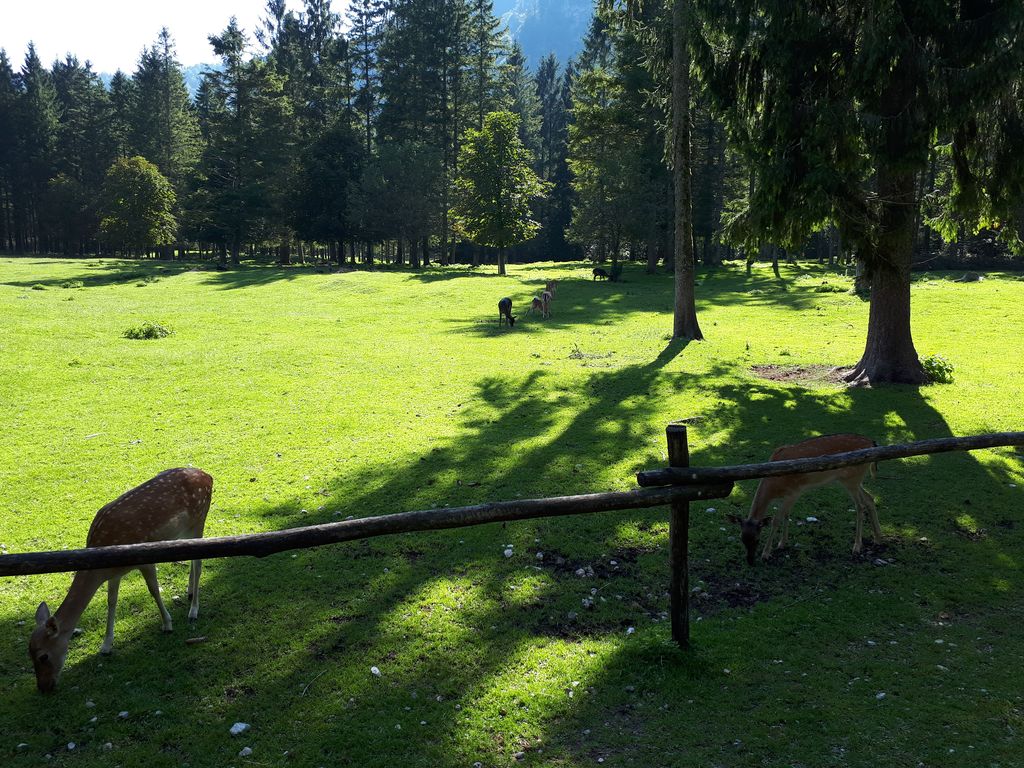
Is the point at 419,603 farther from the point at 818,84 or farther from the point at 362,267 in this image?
the point at 362,267

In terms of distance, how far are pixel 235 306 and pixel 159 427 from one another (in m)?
21.5

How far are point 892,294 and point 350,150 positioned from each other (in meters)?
61.8

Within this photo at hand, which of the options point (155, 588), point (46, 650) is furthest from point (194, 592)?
point (46, 650)

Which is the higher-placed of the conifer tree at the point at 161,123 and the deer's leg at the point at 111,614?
the conifer tree at the point at 161,123

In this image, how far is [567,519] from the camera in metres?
10.1

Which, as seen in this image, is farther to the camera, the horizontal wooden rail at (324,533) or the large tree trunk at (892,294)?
the large tree trunk at (892,294)

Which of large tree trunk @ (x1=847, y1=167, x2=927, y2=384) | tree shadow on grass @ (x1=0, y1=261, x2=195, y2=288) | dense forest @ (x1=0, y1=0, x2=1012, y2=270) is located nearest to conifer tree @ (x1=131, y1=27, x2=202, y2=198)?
dense forest @ (x1=0, y1=0, x2=1012, y2=270)

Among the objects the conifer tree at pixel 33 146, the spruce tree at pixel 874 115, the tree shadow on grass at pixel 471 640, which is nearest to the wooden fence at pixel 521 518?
the tree shadow on grass at pixel 471 640

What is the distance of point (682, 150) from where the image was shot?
2272cm

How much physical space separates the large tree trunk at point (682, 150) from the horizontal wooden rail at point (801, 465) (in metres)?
15.4

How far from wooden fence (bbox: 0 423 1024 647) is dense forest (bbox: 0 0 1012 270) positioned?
15.6 metres

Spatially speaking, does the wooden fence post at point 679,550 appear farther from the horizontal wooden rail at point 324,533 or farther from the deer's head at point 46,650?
the deer's head at point 46,650

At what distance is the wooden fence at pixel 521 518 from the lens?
528 centimetres

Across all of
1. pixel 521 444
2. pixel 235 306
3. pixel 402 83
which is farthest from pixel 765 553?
pixel 402 83
